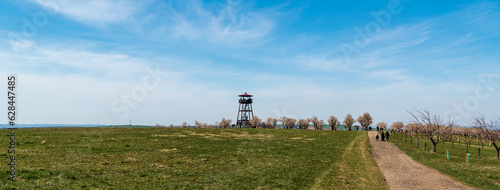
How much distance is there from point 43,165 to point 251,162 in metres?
16.9

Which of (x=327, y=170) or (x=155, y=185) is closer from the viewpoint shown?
(x=155, y=185)

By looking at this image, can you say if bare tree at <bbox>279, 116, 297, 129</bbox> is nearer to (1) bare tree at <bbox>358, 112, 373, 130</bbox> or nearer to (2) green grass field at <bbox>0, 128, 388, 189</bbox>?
(1) bare tree at <bbox>358, 112, 373, 130</bbox>

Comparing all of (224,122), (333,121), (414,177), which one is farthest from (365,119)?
(414,177)

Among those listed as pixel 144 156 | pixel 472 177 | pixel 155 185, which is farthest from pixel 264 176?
pixel 472 177

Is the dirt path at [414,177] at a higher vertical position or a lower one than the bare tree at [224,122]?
higher

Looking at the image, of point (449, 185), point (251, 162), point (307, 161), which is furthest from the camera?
point (307, 161)

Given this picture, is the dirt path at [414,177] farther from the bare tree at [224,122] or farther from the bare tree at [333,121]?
the bare tree at [224,122]

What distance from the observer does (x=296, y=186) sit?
57.7 ft

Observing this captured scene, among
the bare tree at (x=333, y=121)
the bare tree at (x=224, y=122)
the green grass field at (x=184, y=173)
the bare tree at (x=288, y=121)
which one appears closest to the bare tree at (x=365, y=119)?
the bare tree at (x=333, y=121)

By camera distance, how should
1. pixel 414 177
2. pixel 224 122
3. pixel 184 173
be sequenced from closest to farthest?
pixel 184 173, pixel 414 177, pixel 224 122

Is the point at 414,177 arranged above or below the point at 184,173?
below

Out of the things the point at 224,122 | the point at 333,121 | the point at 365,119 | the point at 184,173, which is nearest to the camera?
the point at 184,173

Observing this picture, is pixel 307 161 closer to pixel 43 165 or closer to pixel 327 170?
pixel 327 170

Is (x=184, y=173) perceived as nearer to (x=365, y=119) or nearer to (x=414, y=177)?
(x=414, y=177)
